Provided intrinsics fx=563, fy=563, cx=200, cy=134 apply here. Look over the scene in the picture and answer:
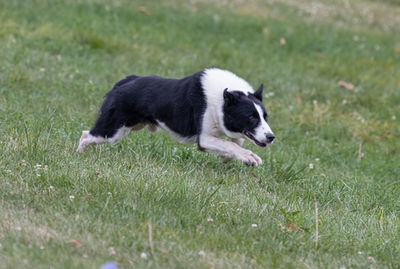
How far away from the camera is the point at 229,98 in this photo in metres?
5.07

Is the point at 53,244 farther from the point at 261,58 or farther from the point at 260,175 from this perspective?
the point at 261,58

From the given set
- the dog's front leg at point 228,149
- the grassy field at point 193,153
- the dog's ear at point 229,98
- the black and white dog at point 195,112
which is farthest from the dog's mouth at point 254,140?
the grassy field at point 193,153

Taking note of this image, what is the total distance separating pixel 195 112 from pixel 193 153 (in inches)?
26.5

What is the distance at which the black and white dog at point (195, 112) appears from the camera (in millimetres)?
5070

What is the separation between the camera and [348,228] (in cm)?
435

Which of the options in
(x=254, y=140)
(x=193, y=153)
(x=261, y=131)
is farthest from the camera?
(x=193, y=153)

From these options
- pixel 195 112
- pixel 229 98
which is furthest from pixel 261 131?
pixel 195 112

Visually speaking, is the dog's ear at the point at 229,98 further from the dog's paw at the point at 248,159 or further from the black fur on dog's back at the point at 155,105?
the dog's paw at the point at 248,159

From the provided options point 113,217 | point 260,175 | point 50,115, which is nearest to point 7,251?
point 113,217

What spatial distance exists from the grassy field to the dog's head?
46cm

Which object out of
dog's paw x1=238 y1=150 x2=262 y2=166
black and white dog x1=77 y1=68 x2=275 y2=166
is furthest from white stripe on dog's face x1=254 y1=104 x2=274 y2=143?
dog's paw x1=238 y1=150 x2=262 y2=166

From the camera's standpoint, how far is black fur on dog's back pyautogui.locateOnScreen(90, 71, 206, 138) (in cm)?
537

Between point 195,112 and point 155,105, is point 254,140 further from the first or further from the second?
point 155,105

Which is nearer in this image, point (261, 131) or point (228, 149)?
point (261, 131)
